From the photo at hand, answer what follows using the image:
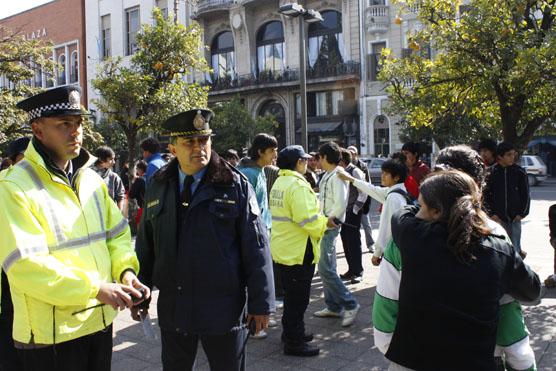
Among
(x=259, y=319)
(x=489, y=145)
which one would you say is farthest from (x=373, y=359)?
(x=489, y=145)

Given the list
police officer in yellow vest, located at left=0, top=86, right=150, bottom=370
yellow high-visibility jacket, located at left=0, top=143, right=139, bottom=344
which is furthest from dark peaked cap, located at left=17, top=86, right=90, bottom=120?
yellow high-visibility jacket, located at left=0, top=143, right=139, bottom=344

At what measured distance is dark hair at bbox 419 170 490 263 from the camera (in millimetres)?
2064

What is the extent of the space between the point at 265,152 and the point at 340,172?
0.86 metres

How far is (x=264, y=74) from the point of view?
32969 mm

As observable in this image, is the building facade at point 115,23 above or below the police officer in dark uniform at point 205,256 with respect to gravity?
above

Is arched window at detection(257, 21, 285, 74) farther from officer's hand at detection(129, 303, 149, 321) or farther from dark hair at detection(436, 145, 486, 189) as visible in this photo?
officer's hand at detection(129, 303, 149, 321)

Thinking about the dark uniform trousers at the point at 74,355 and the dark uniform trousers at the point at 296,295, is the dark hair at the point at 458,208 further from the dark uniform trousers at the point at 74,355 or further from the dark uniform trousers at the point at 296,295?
the dark uniform trousers at the point at 296,295

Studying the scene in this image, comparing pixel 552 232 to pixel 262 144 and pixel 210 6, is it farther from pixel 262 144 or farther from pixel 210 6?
pixel 210 6

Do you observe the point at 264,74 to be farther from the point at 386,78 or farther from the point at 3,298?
the point at 3,298

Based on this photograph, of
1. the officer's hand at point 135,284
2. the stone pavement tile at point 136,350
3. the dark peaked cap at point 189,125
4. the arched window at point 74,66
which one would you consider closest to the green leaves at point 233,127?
the arched window at point 74,66

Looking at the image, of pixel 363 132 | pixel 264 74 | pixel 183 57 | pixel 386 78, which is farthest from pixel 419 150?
pixel 264 74

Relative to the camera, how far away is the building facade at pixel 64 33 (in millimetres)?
38688

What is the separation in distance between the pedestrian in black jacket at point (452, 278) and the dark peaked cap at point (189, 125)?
1351 mm

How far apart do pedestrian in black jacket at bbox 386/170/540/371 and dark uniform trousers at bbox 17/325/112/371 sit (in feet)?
5.00
